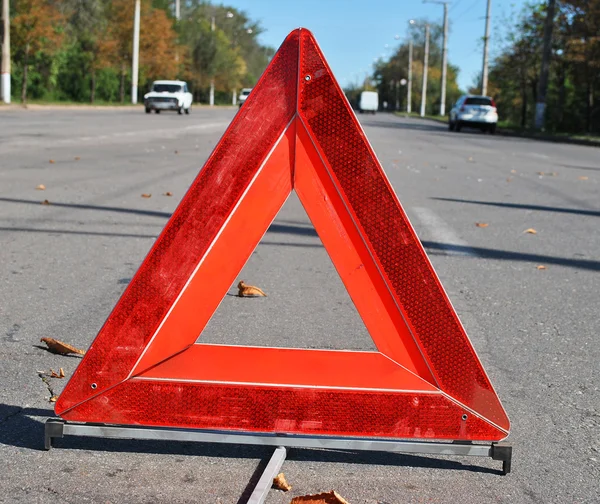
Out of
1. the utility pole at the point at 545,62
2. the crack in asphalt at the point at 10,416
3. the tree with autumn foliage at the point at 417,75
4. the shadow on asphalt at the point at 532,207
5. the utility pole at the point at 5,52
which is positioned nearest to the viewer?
the crack in asphalt at the point at 10,416

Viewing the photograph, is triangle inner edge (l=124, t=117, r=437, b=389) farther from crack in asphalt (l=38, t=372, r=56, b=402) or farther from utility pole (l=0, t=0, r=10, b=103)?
utility pole (l=0, t=0, r=10, b=103)

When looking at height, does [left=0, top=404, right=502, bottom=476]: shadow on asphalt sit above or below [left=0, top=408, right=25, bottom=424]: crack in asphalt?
below

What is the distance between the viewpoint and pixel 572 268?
6.66 metres

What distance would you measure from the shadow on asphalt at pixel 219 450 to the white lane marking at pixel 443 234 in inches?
162

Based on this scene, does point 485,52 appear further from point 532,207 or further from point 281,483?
point 281,483

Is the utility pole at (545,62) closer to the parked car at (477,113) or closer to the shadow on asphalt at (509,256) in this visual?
the parked car at (477,113)

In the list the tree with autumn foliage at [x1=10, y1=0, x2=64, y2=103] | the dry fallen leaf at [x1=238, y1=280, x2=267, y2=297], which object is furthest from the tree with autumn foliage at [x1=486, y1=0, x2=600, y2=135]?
the dry fallen leaf at [x1=238, y1=280, x2=267, y2=297]

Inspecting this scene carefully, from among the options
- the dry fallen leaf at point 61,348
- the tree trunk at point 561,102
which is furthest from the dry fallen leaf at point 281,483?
the tree trunk at point 561,102

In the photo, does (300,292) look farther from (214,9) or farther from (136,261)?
(214,9)

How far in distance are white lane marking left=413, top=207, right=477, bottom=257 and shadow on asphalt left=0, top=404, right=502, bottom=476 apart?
4.11 meters

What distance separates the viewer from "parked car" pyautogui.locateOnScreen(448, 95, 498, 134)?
4097cm

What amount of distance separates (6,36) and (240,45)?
305 ft

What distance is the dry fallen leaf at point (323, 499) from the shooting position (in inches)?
101

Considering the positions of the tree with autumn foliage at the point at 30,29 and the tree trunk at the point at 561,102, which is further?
the tree trunk at the point at 561,102
